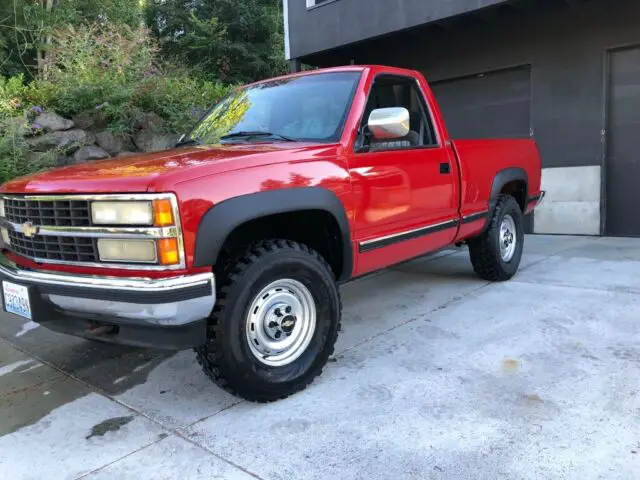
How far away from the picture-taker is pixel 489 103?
912 cm

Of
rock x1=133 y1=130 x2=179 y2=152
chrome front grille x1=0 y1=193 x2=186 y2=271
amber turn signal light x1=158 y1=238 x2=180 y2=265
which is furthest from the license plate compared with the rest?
rock x1=133 y1=130 x2=179 y2=152

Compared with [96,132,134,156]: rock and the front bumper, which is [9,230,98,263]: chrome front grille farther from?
[96,132,134,156]: rock

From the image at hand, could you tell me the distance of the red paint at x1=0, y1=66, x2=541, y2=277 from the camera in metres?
2.69

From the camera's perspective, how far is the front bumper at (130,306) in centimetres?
259

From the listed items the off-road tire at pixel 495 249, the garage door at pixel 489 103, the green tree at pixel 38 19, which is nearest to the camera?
the off-road tire at pixel 495 249

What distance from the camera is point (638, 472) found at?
7.66 ft

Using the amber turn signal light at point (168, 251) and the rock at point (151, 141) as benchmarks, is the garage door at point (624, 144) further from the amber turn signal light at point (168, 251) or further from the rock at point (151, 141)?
the amber turn signal light at point (168, 251)

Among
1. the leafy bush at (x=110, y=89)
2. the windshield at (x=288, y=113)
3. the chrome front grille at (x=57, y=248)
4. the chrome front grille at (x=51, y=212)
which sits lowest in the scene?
the chrome front grille at (x=57, y=248)

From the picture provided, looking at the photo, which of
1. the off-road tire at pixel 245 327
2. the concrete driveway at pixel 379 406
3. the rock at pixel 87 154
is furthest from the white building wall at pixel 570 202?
the rock at pixel 87 154

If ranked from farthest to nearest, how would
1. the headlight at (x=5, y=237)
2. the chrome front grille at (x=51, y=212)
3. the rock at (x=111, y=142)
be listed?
the rock at (x=111, y=142)
the headlight at (x=5, y=237)
the chrome front grille at (x=51, y=212)

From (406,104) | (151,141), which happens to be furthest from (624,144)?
(151,141)

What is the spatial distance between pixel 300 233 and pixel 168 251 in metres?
1.13

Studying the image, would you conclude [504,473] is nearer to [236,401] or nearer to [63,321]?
[236,401]

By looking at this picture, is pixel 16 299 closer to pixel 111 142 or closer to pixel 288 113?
pixel 288 113
